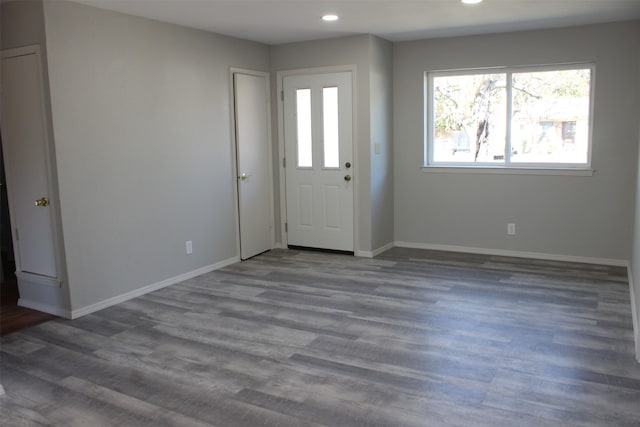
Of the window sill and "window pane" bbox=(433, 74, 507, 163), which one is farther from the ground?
"window pane" bbox=(433, 74, 507, 163)

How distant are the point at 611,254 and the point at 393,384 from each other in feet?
11.6

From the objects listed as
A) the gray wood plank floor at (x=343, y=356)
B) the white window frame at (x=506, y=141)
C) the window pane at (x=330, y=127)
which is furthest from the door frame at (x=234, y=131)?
the white window frame at (x=506, y=141)

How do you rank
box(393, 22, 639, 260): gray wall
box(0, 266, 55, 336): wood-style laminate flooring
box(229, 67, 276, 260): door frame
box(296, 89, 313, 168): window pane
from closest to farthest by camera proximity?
box(0, 266, 55, 336): wood-style laminate flooring
box(393, 22, 639, 260): gray wall
box(229, 67, 276, 260): door frame
box(296, 89, 313, 168): window pane

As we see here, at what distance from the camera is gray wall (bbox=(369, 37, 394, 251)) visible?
5.73 meters

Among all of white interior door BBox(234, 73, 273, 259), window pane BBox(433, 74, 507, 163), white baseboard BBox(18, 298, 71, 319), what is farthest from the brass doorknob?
window pane BBox(433, 74, 507, 163)

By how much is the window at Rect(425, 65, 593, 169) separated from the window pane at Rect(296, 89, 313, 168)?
136 centimetres

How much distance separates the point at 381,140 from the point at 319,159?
0.72 metres

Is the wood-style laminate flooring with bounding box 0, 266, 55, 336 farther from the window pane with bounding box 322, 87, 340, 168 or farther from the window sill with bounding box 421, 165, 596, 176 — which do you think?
the window sill with bounding box 421, 165, 596, 176

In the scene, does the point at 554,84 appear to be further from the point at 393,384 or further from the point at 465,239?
the point at 393,384

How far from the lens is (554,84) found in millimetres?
5492

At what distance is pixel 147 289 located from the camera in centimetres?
469

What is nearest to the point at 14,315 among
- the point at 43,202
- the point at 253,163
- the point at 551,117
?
the point at 43,202

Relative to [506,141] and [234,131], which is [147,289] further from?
[506,141]

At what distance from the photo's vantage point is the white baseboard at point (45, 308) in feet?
13.5
